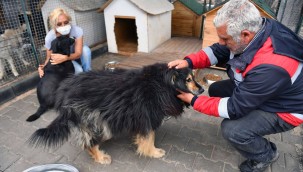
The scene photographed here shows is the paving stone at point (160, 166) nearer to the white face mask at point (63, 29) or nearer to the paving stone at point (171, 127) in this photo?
the paving stone at point (171, 127)

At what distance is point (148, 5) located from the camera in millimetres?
4180

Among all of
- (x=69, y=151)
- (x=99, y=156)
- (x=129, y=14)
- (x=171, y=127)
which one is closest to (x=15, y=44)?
(x=129, y=14)

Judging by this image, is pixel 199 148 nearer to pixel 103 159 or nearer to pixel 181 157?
pixel 181 157

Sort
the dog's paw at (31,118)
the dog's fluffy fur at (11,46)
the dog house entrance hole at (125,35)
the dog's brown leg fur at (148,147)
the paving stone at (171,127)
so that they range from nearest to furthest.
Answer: the dog's brown leg fur at (148,147), the paving stone at (171,127), the dog's paw at (31,118), the dog's fluffy fur at (11,46), the dog house entrance hole at (125,35)

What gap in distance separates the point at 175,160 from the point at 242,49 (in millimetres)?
1239

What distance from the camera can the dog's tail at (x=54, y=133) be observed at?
1.65 m

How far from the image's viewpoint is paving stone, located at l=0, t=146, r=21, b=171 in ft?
6.86

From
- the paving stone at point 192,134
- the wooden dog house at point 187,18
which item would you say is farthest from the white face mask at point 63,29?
the wooden dog house at point 187,18

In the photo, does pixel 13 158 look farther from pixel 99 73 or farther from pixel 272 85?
pixel 272 85

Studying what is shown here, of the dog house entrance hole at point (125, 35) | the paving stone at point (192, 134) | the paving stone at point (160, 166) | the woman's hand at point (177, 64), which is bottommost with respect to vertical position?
the paving stone at point (160, 166)

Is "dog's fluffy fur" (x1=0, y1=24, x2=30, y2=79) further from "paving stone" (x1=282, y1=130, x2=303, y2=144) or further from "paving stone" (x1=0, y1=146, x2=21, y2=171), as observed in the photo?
"paving stone" (x1=282, y1=130, x2=303, y2=144)

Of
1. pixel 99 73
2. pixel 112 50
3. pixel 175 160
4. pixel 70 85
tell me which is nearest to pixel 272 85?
pixel 175 160

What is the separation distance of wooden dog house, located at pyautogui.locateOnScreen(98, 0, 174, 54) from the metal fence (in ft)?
4.79

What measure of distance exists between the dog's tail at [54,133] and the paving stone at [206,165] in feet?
4.06
